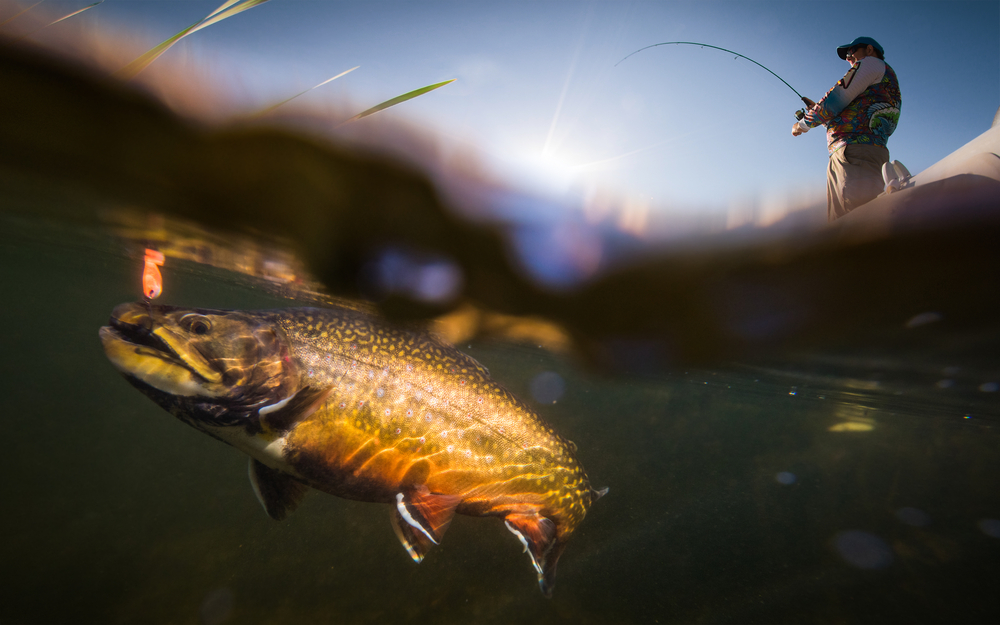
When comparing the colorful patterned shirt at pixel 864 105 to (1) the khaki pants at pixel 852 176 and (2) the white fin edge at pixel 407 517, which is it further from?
(2) the white fin edge at pixel 407 517

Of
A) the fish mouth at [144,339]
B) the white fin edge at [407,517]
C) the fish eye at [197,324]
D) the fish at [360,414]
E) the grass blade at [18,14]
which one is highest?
the grass blade at [18,14]

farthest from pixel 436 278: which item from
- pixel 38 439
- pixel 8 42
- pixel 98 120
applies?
pixel 38 439

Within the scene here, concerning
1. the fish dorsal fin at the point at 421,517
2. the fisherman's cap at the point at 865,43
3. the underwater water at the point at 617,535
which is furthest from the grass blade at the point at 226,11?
the fisherman's cap at the point at 865,43

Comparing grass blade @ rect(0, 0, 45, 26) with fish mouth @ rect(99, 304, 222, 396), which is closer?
grass blade @ rect(0, 0, 45, 26)

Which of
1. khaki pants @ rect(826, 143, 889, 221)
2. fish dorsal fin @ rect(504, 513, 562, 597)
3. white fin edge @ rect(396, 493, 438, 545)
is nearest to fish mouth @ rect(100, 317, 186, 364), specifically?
white fin edge @ rect(396, 493, 438, 545)

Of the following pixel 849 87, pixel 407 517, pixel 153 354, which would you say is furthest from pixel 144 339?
pixel 849 87

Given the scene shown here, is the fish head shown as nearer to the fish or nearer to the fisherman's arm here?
the fish

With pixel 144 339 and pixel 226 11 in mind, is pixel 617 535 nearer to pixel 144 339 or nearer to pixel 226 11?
pixel 144 339
